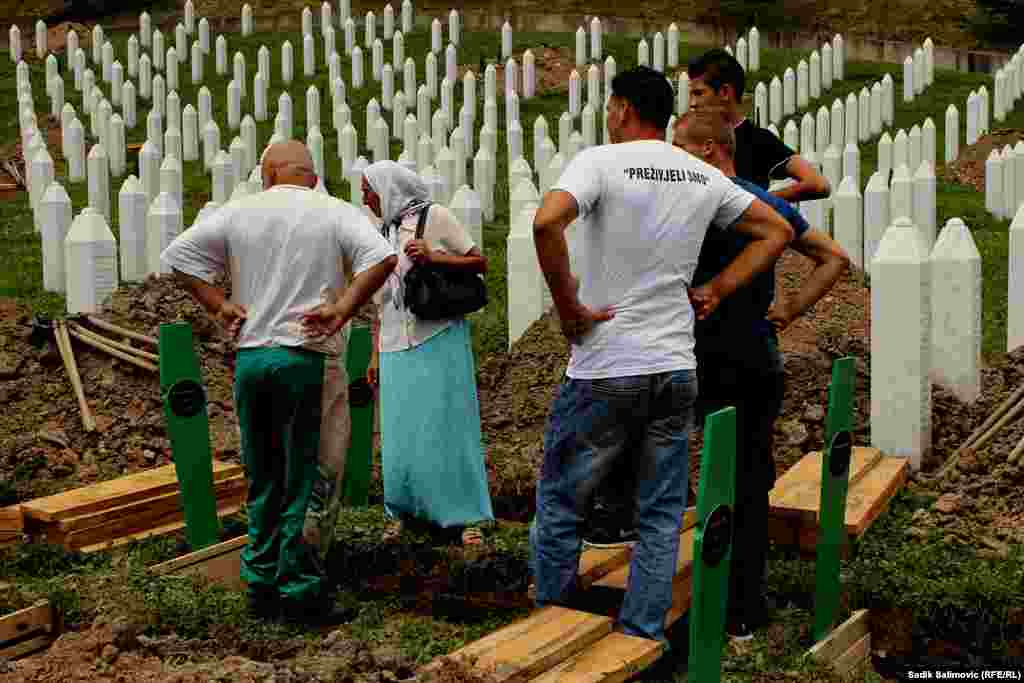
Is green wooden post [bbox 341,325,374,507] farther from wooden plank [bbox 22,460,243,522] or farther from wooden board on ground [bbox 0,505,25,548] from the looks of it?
wooden board on ground [bbox 0,505,25,548]

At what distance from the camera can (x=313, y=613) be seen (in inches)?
213

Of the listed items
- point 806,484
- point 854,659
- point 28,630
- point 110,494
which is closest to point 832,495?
point 854,659

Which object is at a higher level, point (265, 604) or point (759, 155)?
point (759, 155)

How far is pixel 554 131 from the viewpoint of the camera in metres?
19.7

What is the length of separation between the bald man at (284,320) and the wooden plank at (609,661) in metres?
1.18

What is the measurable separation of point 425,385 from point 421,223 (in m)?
0.69

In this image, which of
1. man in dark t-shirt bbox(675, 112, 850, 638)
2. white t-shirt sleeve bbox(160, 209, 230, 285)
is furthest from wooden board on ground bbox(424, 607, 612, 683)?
white t-shirt sleeve bbox(160, 209, 230, 285)

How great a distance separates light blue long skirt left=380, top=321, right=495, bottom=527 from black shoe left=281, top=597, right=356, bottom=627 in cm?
118

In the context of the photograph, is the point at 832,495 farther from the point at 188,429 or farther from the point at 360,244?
the point at 188,429

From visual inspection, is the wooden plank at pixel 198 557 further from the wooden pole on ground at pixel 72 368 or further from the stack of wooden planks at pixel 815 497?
the stack of wooden planks at pixel 815 497

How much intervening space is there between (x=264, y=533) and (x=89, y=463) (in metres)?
2.66

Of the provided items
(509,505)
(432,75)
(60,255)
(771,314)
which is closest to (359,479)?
(509,505)

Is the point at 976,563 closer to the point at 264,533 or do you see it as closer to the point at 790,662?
the point at 790,662

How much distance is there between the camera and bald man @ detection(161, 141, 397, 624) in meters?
5.28
